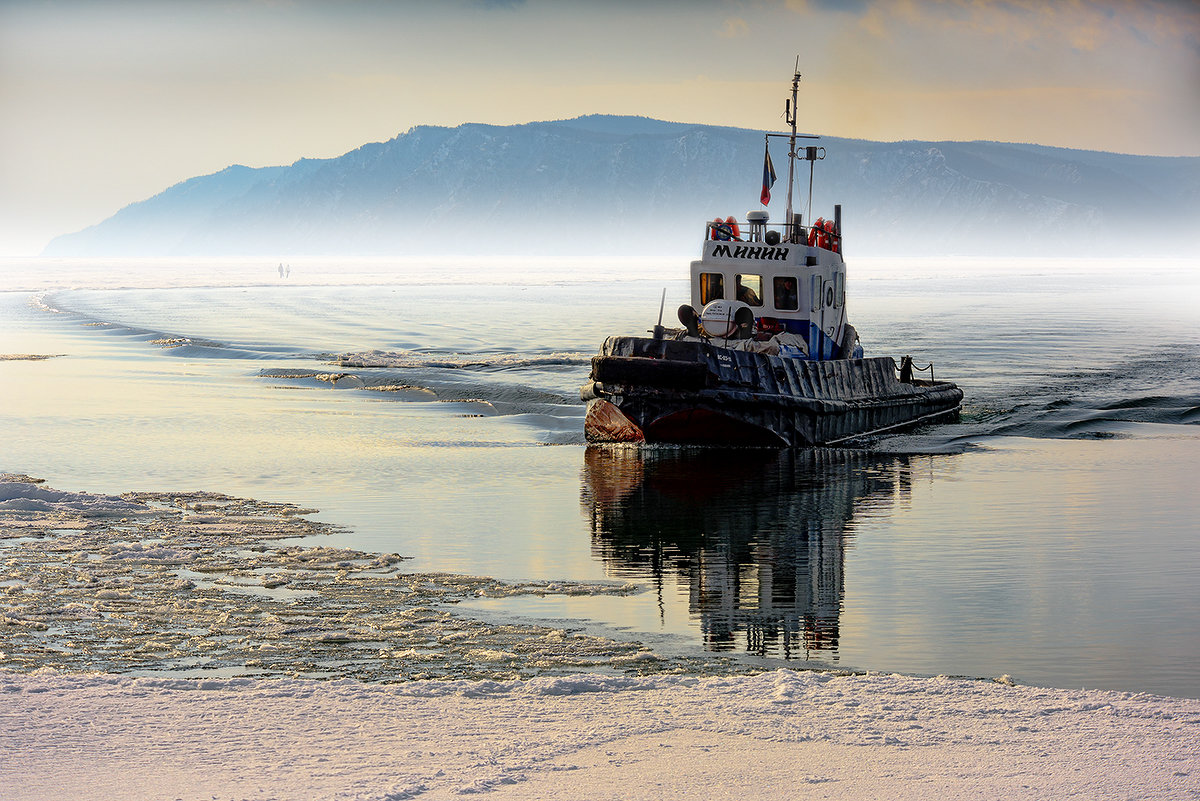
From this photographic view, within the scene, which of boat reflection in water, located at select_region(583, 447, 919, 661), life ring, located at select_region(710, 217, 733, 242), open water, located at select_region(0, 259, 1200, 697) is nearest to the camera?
open water, located at select_region(0, 259, 1200, 697)

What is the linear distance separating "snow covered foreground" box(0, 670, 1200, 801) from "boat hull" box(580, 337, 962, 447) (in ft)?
37.1

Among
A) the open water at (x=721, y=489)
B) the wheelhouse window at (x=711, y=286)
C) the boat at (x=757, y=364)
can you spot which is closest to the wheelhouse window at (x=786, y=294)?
the boat at (x=757, y=364)

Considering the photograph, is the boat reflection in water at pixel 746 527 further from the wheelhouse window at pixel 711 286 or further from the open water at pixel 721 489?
the wheelhouse window at pixel 711 286

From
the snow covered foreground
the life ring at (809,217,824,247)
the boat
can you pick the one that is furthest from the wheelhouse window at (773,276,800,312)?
the snow covered foreground

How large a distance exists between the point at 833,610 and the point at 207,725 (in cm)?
536

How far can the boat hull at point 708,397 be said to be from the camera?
65.4ft

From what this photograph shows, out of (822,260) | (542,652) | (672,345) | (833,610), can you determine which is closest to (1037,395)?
(822,260)

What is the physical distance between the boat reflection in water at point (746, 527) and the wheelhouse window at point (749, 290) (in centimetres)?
297

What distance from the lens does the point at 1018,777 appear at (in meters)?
6.96

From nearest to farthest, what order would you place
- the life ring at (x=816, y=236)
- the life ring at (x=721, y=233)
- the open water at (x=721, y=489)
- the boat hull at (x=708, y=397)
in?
1. the open water at (x=721, y=489)
2. the boat hull at (x=708, y=397)
3. the life ring at (x=721, y=233)
4. the life ring at (x=816, y=236)

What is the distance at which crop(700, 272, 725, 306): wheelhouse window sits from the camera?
22594mm

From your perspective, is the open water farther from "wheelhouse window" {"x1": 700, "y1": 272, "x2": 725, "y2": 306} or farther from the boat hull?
"wheelhouse window" {"x1": 700, "y1": 272, "x2": 725, "y2": 306}

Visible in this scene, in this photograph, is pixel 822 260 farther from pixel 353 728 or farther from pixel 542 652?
pixel 353 728

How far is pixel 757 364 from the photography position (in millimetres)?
20219
